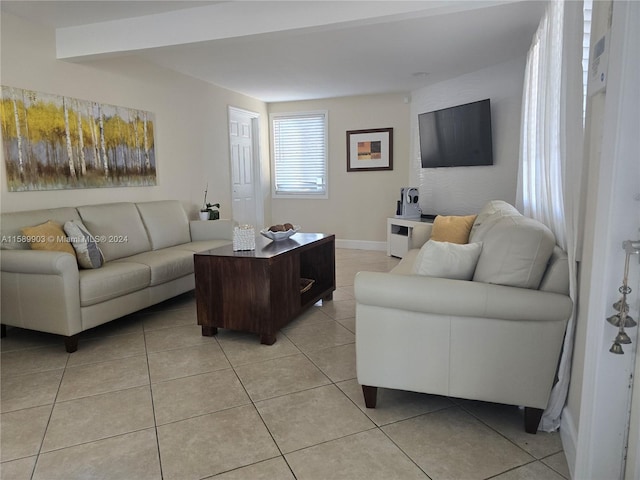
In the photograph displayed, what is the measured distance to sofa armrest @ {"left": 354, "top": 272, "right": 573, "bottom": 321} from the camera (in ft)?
5.73

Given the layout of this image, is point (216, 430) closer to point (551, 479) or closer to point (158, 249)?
point (551, 479)

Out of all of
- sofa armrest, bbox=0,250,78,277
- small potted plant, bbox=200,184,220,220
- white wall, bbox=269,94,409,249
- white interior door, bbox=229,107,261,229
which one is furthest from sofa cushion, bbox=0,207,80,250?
white wall, bbox=269,94,409,249

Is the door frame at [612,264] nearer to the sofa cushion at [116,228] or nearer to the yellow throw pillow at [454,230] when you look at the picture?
the yellow throw pillow at [454,230]

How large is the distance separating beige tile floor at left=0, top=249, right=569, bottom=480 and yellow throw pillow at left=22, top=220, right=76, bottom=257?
671 millimetres

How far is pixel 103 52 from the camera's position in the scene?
3.42m

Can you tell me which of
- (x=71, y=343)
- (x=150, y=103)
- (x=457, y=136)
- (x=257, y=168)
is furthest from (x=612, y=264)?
(x=257, y=168)

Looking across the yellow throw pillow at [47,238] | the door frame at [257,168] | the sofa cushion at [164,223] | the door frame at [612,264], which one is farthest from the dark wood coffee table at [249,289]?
the door frame at [257,168]

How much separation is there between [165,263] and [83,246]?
631 mm

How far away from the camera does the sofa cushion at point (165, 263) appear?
338 cm

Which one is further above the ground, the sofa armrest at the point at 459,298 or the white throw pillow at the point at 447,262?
the white throw pillow at the point at 447,262

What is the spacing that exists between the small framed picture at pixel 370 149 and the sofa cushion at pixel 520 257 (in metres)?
4.51

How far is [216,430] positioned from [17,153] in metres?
2.71

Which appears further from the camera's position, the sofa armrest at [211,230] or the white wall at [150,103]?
the sofa armrest at [211,230]

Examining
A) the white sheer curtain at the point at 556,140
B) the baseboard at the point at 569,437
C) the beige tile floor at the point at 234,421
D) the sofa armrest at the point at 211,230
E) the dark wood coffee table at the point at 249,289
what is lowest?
the beige tile floor at the point at 234,421
